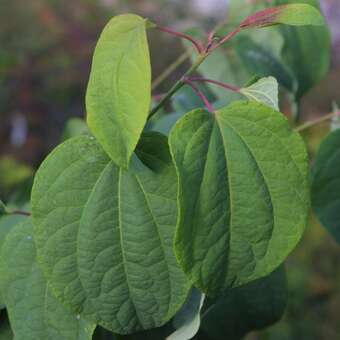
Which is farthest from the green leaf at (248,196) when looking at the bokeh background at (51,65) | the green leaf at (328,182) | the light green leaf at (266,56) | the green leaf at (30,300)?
the bokeh background at (51,65)

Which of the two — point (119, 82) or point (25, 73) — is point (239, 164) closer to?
point (119, 82)

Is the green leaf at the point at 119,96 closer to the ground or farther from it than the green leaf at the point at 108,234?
farther from it

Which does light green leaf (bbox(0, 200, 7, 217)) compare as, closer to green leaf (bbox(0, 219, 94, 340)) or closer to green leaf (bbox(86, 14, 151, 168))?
green leaf (bbox(0, 219, 94, 340))

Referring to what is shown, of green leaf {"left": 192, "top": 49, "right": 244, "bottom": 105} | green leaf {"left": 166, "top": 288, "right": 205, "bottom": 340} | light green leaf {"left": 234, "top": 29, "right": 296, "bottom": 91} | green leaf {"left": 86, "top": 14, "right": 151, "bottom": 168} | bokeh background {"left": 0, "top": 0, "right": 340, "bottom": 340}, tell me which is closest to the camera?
green leaf {"left": 86, "top": 14, "right": 151, "bottom": 168}

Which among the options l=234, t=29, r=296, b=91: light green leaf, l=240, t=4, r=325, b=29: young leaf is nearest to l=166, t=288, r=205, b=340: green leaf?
l=240, t=4, r=325, b=29: young leaf

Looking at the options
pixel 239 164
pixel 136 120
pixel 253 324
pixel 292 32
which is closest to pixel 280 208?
pixel 239 164

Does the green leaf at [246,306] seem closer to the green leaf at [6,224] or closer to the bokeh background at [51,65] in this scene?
the green leaf at [6,224]
